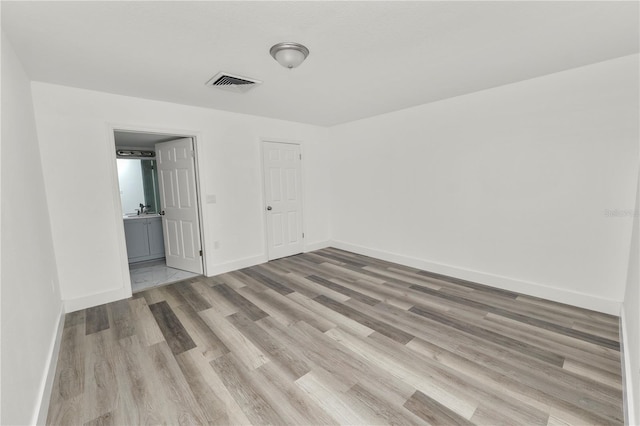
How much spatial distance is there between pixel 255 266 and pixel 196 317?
1.68m

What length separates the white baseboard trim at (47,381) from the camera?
1570 millimetres

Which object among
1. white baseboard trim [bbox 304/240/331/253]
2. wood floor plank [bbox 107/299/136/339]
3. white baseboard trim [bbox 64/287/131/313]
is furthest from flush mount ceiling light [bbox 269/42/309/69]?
white baseboard trim [bbox 304/240/331/253]

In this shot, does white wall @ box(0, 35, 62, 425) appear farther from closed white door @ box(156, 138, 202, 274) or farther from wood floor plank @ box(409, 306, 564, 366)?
wood floor plank @ box(409, 306, 564, 366)

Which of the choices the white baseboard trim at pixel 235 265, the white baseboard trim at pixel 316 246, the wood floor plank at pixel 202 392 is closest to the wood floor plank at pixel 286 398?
the wood floor plank at pixel 202 392

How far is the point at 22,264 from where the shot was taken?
1.71m

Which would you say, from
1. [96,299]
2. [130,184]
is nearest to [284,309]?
[96,299]

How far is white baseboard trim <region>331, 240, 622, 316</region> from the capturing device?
9.12 ft

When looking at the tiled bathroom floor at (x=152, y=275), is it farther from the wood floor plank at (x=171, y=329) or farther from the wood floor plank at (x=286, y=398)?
the wood floor plank at (x=286, y=398)

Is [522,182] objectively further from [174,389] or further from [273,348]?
[174,389]

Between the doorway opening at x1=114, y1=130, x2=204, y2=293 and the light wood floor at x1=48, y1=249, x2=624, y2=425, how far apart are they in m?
0.97

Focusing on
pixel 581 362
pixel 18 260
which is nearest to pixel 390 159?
pixel 581 362

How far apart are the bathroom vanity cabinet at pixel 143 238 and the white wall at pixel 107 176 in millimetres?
1870

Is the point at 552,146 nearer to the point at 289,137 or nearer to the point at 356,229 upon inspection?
the point at 356,229

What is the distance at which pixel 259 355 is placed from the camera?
224 centimetres
